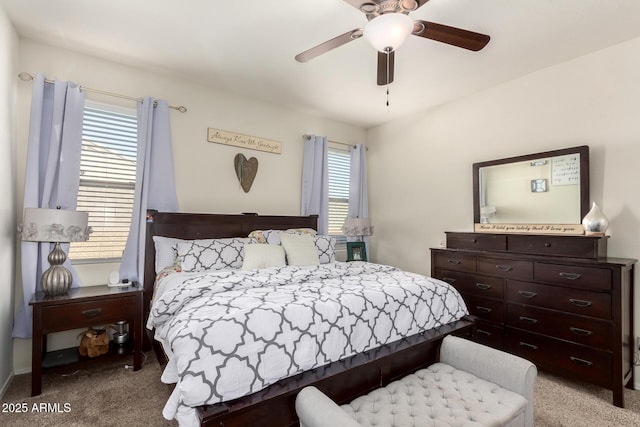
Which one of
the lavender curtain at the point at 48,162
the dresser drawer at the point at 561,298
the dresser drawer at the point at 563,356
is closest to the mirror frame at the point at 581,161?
the dresser drawer at the point at 561,298

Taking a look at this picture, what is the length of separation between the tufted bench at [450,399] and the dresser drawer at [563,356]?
1080 mm

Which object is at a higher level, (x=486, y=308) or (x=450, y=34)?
(x=450, y=34)

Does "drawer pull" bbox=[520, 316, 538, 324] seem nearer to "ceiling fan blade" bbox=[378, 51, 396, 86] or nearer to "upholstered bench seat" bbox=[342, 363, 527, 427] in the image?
"upholstered bench seat" bbox=[342, 363, 527, 427]

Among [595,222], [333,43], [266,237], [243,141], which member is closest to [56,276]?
[266,237]

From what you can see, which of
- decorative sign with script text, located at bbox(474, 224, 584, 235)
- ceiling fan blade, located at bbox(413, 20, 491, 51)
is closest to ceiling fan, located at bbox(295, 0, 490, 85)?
ceiling fan blade, located at bbox(413, 20, 491, 51)

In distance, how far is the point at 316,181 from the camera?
3986 mm

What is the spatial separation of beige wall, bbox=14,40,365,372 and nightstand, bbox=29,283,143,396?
16.4 inches

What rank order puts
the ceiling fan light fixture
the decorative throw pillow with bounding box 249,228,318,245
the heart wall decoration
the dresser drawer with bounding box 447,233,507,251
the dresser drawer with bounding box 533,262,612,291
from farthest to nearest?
the heart wall decoration
the decorative throw pillow with bounding box 249,228,318,245
the dresser drawer with bounding box 447,233,507,251
the dresser drawer with bounding box 533,262,612,291
the ceiling fan light fixture

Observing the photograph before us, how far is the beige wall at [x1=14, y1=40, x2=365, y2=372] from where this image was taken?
2529mm

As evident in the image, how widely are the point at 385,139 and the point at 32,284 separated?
3.98m

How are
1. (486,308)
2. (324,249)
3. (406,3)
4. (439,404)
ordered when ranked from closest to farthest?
1. (439,404)
2. (406,3)
3. (486,308)
4. (324,249)

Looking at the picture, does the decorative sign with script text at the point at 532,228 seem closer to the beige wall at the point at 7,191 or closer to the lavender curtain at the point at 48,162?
the lavender curtain at the point at 48,162

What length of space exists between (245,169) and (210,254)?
3.84 feet

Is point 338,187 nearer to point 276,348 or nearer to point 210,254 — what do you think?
point 210,254
